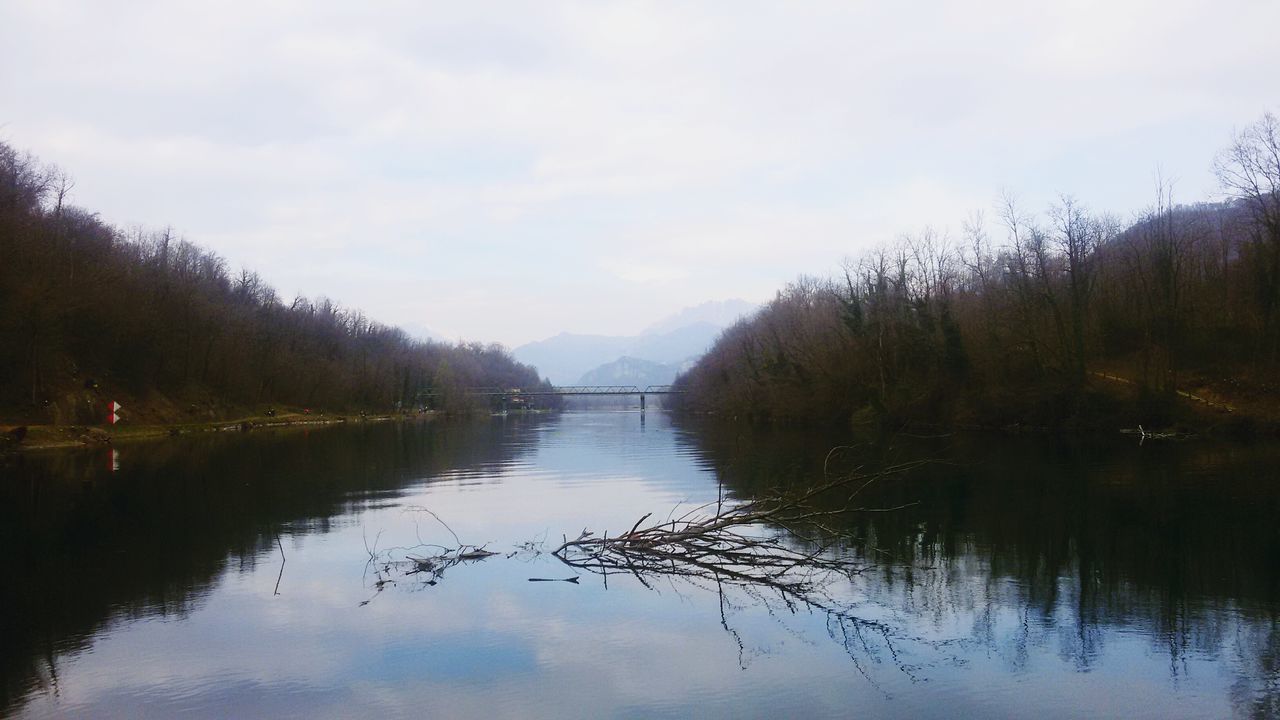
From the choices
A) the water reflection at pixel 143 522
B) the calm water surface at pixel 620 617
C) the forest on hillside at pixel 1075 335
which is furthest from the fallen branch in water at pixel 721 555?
the forest on hillside at pixel 1075 335

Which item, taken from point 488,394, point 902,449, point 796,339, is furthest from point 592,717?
point 488,394

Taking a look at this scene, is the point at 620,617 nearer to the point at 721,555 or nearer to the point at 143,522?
the point at 721,555

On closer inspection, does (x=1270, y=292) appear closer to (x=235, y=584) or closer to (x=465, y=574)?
(x=465, y=574)

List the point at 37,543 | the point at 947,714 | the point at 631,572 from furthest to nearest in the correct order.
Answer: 1. the point at 37,543
2. the point at 631,572
3. the point at 947,714

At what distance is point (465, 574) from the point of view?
1376cm

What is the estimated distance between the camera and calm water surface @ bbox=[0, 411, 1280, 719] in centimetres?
815

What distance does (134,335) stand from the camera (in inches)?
2464

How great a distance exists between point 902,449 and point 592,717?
33977mm

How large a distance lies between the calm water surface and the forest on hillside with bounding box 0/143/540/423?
1217 inches

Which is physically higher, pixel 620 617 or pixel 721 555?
pixel 721 555

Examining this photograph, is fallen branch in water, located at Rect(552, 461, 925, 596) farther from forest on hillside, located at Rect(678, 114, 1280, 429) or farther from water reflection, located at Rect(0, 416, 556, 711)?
forest on hillside, located at Rect(678, 114, 1280, 429)

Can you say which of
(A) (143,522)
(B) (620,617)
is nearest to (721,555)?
(B) (620,617)

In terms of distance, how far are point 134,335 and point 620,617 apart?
63.9 metres

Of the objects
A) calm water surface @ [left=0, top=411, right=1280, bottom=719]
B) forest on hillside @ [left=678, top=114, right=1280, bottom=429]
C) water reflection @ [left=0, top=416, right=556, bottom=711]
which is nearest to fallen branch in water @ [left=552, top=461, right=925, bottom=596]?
calm water surface @ [left=0, top=411, right=1280, bottom=719]
